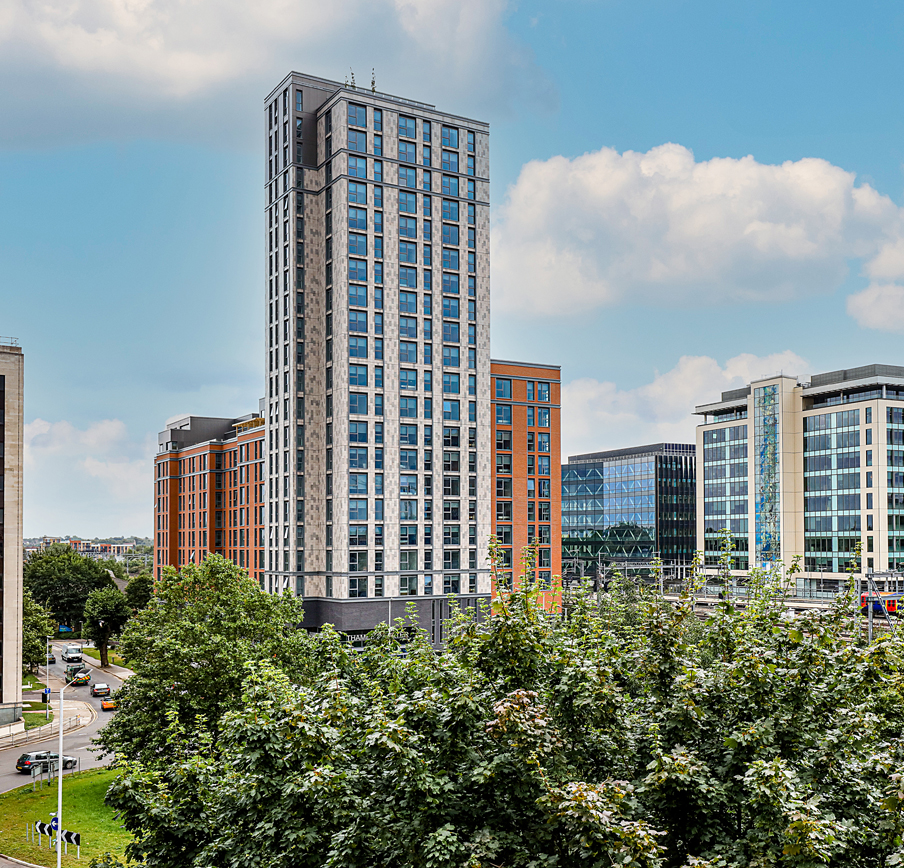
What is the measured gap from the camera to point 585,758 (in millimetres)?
14312

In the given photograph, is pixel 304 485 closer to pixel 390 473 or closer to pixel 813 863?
pixel 390 473

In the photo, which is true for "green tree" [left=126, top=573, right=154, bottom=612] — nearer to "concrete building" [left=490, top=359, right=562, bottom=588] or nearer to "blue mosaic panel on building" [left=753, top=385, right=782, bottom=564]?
"concrete building" [left=490, top=359, right=562, bottom=588]

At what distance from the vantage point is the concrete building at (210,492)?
373 ft

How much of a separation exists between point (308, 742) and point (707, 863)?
733 centimetres

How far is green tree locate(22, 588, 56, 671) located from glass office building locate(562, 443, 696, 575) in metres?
84.1

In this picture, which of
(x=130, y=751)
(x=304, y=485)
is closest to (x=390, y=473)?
(x=304, y=485)

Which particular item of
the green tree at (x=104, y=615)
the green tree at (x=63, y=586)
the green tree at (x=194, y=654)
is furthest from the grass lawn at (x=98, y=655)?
the green tree at (x=194, y=654)

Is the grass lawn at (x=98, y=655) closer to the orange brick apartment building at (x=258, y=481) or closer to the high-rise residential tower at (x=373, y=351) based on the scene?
the orange brick apartment building at (x=258, y=481)

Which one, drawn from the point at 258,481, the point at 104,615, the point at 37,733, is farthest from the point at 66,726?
the point at 258,481

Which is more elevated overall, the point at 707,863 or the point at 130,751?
the point at 707,863

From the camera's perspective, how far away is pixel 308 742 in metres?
14.7

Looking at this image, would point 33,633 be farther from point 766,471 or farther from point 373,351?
point 766,471

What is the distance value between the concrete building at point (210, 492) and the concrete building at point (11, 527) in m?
31.8

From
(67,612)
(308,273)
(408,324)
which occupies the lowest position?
(67,612)
